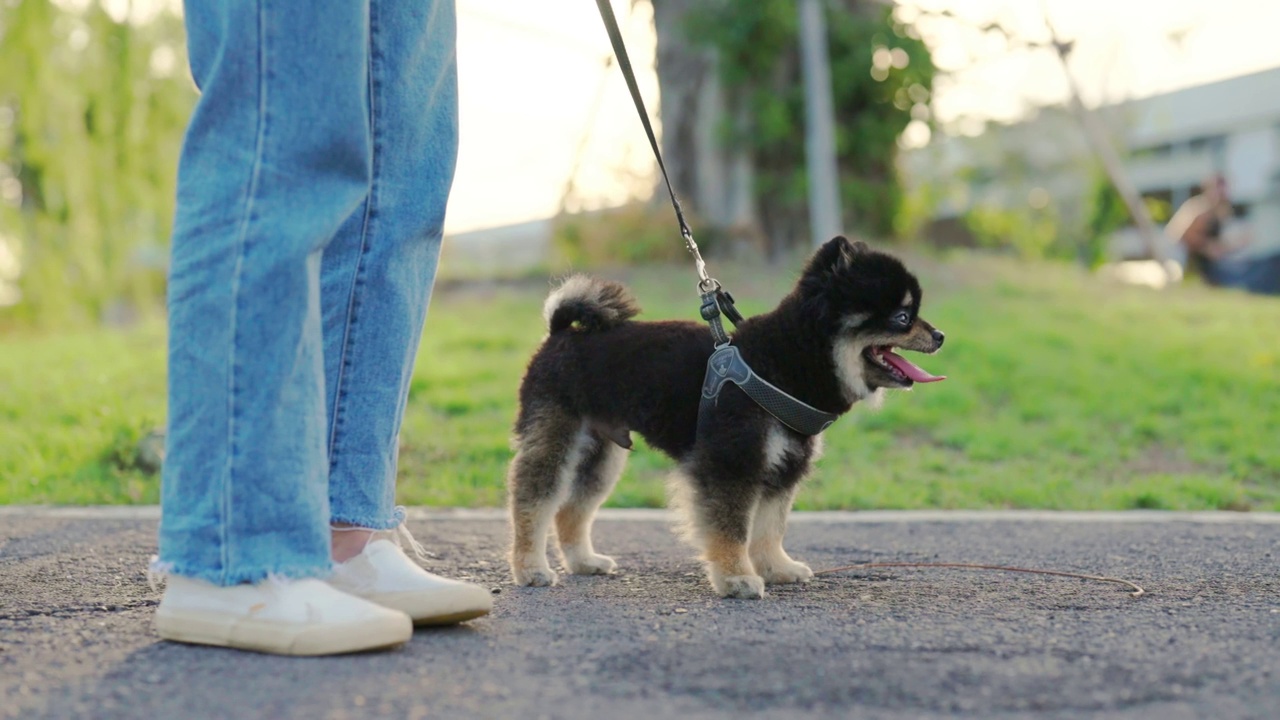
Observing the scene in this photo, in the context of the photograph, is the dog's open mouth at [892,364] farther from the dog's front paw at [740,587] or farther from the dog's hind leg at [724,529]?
the dog's front paw at [740,587]

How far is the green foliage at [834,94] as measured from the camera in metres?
12.3

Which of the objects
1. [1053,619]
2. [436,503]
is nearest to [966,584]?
[1053,619]

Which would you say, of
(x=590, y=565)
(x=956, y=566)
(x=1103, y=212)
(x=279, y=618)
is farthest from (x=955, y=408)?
(x=1103, y=212)

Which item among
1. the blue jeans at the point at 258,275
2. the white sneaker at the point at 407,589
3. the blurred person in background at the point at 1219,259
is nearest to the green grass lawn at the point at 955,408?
the white sneaker at the point at 407,589

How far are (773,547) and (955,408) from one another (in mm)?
4472

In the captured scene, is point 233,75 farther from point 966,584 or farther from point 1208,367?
point 1208,367

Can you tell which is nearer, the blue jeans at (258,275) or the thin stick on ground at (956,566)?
the blue jeans at (258,275)

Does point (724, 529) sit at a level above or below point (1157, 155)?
below

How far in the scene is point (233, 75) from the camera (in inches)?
91.4

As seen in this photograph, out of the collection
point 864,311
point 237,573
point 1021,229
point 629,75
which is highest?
point 1021,229

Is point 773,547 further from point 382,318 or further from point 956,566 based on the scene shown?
point 382,318

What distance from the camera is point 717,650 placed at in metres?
2.45

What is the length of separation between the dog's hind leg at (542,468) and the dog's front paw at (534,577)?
72mm

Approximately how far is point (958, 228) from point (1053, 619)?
79.7 ft
